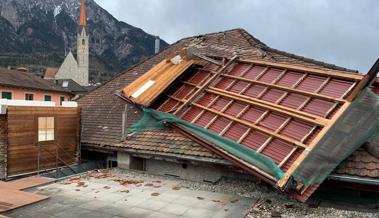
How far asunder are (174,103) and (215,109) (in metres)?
1.94

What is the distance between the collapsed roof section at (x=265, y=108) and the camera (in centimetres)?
756

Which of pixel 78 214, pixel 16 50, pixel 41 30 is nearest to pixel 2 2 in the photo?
pixel 41 30

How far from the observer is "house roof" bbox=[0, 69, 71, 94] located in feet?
107

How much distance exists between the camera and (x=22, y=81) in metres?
34.8

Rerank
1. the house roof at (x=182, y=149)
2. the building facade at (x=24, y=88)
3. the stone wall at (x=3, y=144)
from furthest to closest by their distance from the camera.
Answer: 1. the building facade at (x=24, y=88)
2. the stone wall at (x=3, y=144)
3. the house roof at (x=182, y=149)

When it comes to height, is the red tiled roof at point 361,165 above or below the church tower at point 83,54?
below

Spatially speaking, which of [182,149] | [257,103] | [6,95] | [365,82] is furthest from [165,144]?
[6,95]

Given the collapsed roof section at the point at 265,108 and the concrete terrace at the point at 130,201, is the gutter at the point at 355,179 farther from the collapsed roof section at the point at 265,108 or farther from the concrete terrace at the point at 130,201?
the concrete terrace at the point at 130,201

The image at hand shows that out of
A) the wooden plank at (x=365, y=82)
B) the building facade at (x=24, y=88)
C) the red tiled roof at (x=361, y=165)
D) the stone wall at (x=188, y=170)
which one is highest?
the building facade at (x=24, y=88)

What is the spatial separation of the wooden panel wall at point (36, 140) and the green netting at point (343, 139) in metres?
8.41

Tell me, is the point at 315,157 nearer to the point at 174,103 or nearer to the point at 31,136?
the point at 174,103

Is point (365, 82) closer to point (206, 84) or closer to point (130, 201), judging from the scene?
point (206, 84)

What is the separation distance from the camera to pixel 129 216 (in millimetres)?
7516

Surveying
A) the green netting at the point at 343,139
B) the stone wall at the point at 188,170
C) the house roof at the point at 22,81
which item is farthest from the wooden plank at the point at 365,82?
the house roof at the point at 22,81
